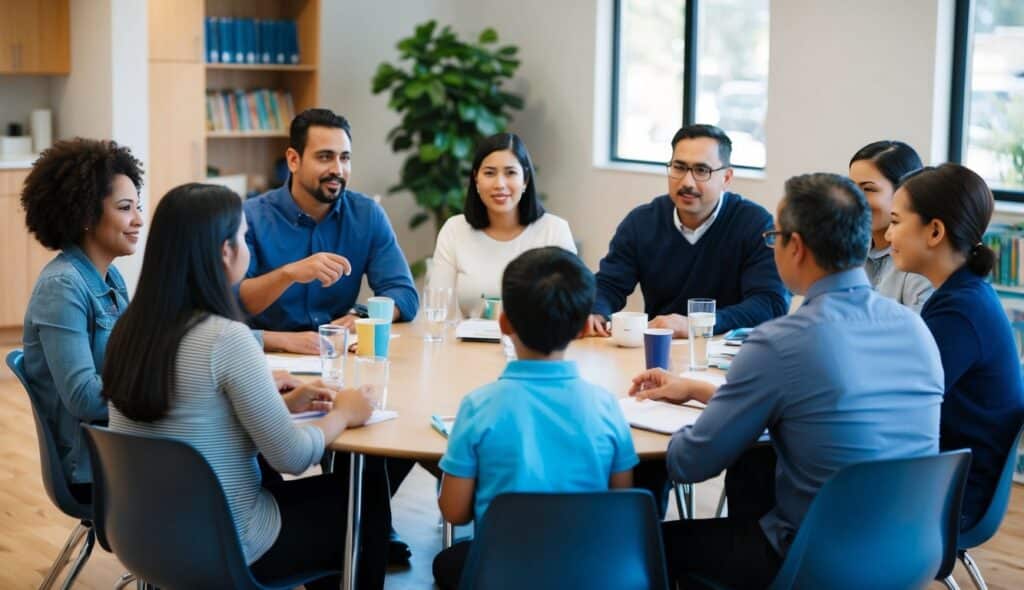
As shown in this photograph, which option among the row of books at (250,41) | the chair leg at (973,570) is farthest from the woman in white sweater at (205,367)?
the row of books at (250,41)

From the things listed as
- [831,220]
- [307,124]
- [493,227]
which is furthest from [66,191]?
[831,220]

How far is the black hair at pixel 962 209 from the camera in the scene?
2795 mm

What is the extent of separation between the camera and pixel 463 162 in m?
7.23

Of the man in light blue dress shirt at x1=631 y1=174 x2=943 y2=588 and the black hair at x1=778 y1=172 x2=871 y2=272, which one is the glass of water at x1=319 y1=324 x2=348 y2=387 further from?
the black hair at x1=778 y1=172 x2=871 y2=272

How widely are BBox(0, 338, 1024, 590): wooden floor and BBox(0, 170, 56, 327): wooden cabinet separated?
169cm

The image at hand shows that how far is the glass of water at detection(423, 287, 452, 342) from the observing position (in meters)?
3.51

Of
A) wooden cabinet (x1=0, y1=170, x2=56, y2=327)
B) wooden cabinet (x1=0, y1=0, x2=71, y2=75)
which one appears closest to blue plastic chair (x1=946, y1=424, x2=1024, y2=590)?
wooden cabinet (x1=0, y1=170, x2=56, y2=327)

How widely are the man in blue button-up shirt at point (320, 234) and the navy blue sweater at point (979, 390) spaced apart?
171 cm

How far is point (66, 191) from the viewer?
9.80 feet

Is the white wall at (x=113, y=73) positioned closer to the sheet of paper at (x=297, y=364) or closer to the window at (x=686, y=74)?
the window at (x=686, y=74)

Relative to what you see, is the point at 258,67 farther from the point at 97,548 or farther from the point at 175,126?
the point at 97,548

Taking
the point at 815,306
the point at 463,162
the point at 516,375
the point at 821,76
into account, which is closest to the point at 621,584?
the point at 516,375

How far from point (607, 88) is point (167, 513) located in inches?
205

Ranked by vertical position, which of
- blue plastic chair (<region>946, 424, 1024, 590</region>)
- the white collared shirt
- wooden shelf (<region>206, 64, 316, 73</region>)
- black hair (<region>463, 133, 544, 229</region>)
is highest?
wooden shelf (<region>206, 64, 316, 73</region>)
